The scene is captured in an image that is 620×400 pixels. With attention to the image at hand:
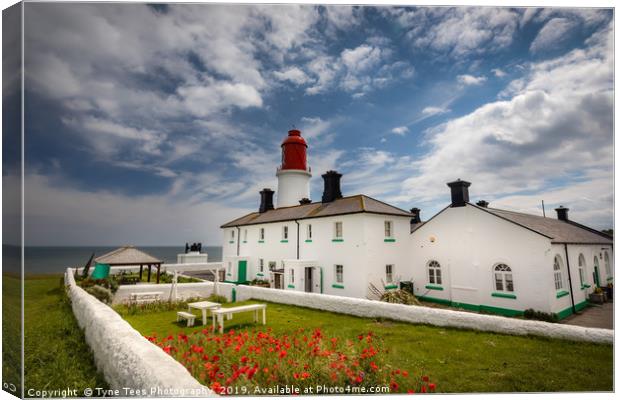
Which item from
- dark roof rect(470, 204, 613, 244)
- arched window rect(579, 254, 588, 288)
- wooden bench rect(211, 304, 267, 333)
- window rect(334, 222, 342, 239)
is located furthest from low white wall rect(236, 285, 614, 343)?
arched window rect(579, 254, 588, 288)

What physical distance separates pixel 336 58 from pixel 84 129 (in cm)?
503

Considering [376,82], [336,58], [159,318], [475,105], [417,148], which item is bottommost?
[159,318]

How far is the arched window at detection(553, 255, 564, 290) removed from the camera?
31.4 feet

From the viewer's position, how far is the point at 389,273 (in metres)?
13.1

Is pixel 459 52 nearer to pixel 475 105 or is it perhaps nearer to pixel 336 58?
pixel 475 105

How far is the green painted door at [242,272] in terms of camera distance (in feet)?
60.1

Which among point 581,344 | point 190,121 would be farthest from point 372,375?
point 190,121

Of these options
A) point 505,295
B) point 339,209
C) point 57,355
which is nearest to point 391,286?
point 339,209

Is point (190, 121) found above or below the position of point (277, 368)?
above

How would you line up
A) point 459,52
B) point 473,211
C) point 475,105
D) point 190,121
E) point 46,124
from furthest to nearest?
point 473,211 → point 190,121 → point 475,105 → point 459,52 → point 46,124

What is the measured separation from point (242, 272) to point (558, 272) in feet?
49.2

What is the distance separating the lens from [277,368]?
4504 millimetres

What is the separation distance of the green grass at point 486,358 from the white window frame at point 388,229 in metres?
5.89

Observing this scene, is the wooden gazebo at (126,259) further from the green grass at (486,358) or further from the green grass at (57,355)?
the green grass at (486,358)
